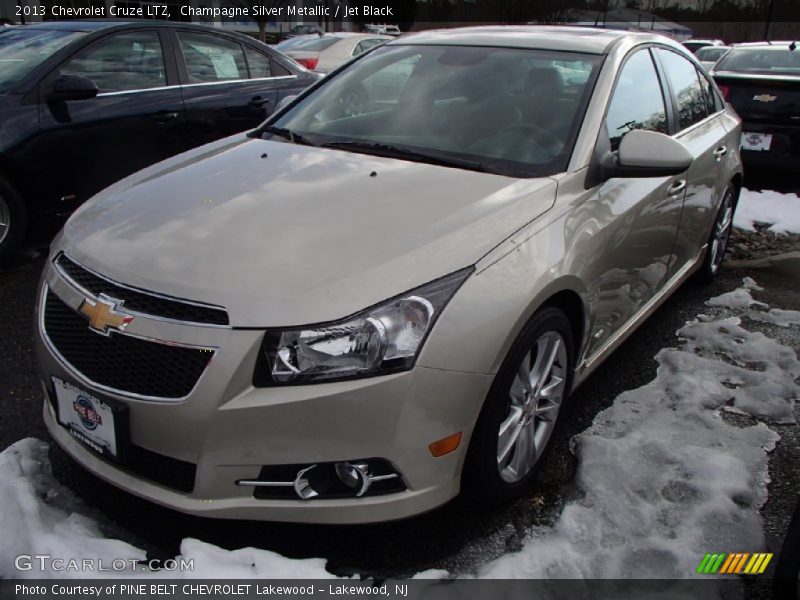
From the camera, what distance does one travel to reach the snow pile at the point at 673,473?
Answer: 2.22 meters

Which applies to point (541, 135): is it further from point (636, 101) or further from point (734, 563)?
point (734, 563)

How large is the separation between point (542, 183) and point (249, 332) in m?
1.23

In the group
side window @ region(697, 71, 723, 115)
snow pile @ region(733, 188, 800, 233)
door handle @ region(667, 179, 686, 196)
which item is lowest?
snow pile @ region(733, 188, 800, 233)

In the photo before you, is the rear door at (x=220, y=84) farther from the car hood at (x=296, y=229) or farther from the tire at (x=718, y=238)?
the tire at (x=718, y=238)

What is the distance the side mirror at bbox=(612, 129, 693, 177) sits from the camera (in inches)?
105

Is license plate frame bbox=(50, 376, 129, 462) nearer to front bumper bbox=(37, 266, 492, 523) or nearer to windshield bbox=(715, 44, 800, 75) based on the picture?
front bumper bbox=(37, 266, 492, 523)

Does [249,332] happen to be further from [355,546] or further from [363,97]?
[363,97]

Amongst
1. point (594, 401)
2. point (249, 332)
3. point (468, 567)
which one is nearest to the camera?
point (249, 332)

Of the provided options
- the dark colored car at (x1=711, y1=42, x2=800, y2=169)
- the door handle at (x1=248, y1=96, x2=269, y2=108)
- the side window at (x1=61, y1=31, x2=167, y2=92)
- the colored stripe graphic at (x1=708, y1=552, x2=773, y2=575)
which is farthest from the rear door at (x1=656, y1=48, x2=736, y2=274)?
the side window at (x1=61, y1=31, x2=167, y2=92)

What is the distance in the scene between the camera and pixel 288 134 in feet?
10.7

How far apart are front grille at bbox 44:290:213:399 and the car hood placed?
0.16m

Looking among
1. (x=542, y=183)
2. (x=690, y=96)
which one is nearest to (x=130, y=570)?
(x=542, y=183)

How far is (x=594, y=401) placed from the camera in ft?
10.6

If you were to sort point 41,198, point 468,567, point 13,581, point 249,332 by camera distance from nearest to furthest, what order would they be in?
point 249,332
point 13,581
point 468,567
point 41,198
